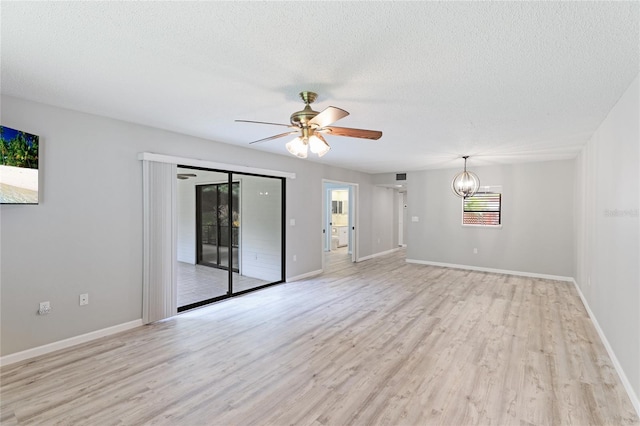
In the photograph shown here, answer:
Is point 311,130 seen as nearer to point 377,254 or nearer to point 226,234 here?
point 226,234

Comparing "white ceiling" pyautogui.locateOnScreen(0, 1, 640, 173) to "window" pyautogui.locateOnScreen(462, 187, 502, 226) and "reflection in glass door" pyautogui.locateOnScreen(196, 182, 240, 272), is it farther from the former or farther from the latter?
"window" pyautogui.locateOnScreen(462, 187, 502, 226)

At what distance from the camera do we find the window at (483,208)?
6.61 meters

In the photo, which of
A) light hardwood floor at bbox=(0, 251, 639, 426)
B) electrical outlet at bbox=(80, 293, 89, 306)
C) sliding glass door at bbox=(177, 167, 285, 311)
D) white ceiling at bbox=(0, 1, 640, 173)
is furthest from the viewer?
sliding glass door at bbox=(177, 167, 285, 311)

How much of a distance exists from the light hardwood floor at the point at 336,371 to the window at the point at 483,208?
2551mm

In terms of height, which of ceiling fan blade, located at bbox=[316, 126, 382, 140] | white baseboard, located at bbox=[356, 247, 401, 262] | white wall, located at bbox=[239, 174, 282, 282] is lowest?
white baseboard, located at bbox=[356, 247, 401, 262]

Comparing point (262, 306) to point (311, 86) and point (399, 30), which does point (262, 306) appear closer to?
point (311, 86)

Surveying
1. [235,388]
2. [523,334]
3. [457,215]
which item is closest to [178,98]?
[235,388]

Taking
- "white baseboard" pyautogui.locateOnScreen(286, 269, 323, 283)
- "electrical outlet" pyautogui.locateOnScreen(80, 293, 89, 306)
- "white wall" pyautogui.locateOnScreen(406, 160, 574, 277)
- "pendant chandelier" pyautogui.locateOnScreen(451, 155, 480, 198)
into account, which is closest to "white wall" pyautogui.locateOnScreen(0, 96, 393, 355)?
"electrical outlet" pyautogui.locateOnScreen(80, 293, 89, 306)

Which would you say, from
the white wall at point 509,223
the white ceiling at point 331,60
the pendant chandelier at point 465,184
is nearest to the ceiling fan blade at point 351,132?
the white ceiling at point 331,60

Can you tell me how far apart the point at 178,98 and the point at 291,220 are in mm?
3332

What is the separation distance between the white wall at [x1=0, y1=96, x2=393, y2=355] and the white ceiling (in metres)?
0.26

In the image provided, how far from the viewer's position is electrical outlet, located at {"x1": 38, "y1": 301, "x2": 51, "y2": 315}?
9.66ft

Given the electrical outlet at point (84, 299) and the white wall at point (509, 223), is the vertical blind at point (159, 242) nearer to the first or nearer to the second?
the electrical outlet at point (84, 299)

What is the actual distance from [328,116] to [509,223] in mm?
5872
